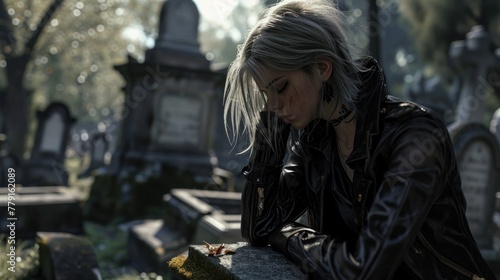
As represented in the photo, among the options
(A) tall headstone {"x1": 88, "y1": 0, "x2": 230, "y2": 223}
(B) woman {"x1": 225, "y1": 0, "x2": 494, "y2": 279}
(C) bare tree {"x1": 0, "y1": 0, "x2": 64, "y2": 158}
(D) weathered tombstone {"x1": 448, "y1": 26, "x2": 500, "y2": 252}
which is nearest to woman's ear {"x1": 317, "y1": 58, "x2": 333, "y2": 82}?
(B) woman {"x1": 225, "y1": 0, "x2": 494, "y2": 279}

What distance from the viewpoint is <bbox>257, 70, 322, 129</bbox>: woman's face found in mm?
1775

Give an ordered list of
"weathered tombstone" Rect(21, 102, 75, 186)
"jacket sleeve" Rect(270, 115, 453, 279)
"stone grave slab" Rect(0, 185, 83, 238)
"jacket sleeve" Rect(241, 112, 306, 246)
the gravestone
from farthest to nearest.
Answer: "weathered tombstone" Rect(21, 102, 75, 186) < the gravestone < "stone grave slab" Rect(0, 185, 83, 238) < "jacket sleeve" Rect(241, 112, 306, 246) < "jacket sleeve" Rect(270, 115, 453, 279)

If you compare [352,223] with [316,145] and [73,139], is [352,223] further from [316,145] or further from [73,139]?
[73,139]

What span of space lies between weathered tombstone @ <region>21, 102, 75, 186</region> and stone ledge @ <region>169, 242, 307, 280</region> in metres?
11.4

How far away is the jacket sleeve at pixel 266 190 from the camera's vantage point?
2.16 metres

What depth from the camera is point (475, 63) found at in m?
9.99

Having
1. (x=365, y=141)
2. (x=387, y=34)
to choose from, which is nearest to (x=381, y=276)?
(x=365, y=141)

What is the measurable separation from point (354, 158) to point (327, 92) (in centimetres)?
27

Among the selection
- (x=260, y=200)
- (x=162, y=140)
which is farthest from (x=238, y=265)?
(x=162, y=140)

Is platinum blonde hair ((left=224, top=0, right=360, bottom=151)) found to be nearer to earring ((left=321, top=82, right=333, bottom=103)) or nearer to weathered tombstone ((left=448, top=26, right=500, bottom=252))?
earring ((left=321, top=82, right=333, bottom=103))

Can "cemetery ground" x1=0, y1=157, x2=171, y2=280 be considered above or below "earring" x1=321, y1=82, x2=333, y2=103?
below

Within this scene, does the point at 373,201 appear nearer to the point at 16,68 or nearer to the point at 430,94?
the point at 16,68

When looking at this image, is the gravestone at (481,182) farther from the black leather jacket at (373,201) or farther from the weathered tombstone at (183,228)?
the black leather jacket at (373,201)

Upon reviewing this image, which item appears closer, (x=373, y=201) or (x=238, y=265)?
(x=373, y=201)
